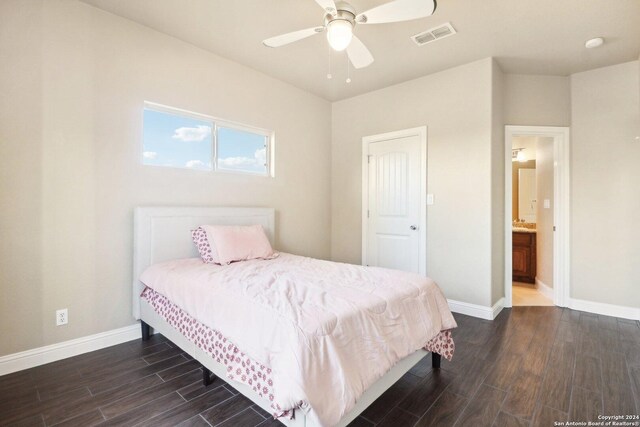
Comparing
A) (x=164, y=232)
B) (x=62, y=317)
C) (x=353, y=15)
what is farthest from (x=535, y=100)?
(x=62, y=317)

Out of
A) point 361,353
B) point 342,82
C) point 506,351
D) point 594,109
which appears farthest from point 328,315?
point 594,109

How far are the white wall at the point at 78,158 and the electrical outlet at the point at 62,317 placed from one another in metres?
0.03

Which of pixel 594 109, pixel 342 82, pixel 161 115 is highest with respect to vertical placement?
pixel 342 82

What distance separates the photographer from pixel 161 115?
288 centimetres

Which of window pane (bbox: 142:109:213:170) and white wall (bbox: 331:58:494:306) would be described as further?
white wall (bbox: 331:58:494:306)

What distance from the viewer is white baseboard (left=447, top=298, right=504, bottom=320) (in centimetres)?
321

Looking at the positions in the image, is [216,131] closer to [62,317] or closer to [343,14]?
[343,14]

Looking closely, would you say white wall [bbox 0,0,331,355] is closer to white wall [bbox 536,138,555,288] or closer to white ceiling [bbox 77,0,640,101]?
white ceiling [bbox 77,0,640,101]

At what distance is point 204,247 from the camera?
2.71 meters

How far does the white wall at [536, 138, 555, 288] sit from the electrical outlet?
5181 millimetres

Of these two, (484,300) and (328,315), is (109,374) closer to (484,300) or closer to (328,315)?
(328,315)

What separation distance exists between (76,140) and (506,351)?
3.86m

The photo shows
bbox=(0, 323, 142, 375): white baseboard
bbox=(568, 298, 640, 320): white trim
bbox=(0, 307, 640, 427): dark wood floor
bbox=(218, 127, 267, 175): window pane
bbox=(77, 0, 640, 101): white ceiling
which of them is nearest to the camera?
bbox=(0, 307, 640, 427): dark wood floor

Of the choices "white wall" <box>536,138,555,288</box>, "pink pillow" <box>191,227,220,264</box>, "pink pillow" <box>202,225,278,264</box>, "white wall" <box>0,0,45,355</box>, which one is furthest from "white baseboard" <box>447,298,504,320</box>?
"white wall" <box>0,0,45,355</box>
